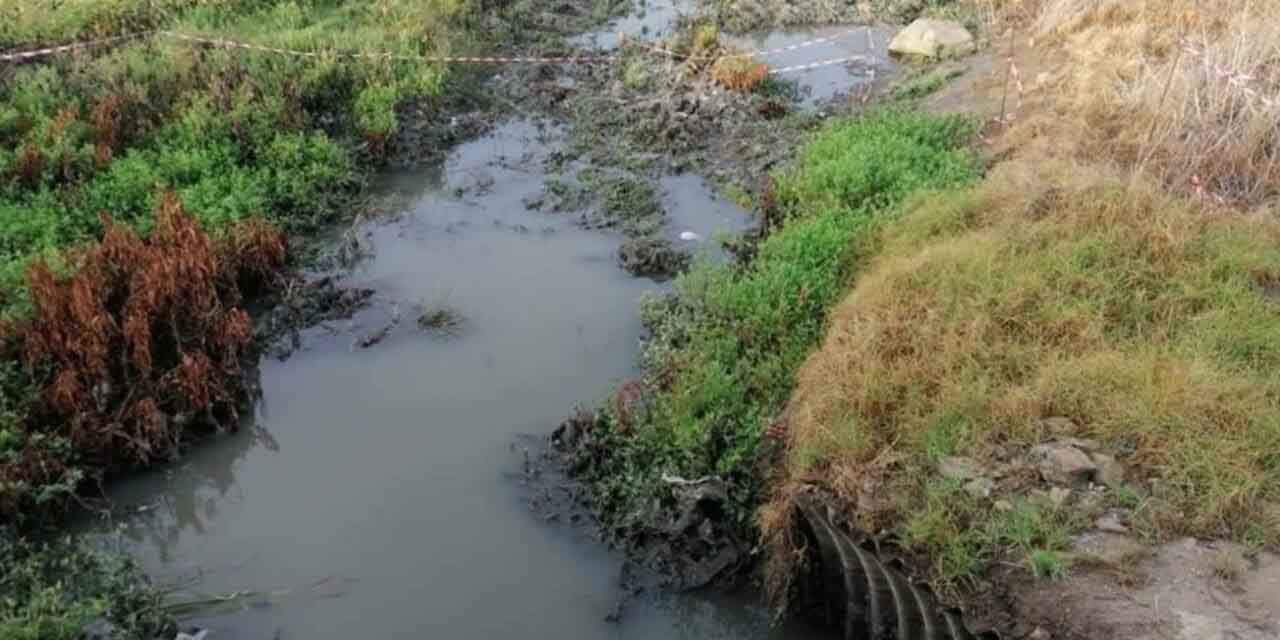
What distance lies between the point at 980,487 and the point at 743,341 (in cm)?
249

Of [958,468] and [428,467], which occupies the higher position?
[958,468]

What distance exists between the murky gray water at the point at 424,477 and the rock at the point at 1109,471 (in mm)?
1949

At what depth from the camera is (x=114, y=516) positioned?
6.30 meters

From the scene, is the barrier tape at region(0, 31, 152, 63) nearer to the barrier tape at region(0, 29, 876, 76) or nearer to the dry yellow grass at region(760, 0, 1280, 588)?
the barrier tape at region(0, 29, 876, 76)

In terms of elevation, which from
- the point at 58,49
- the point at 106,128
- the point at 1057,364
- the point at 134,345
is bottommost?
the point at 1057,364

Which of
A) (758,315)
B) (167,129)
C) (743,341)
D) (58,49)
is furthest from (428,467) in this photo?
(58,49)

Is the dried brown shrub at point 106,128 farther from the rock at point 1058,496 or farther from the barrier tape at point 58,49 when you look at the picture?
the rock at point 1058,496

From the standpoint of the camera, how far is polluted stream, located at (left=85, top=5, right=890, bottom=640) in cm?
568

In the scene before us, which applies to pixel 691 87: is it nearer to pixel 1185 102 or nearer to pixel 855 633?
pixel 1185 102

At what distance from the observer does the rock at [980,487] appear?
5156 millimetres

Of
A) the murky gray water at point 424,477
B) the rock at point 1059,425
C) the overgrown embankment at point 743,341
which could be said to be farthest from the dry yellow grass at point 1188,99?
the murky gray water at point 424,477

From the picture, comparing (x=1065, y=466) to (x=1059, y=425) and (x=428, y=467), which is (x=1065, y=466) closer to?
(x=1059, y=425)

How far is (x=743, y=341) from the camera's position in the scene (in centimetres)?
734

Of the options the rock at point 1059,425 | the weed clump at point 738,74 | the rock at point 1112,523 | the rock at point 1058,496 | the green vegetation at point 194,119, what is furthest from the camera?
the weed clump at point 738,74
